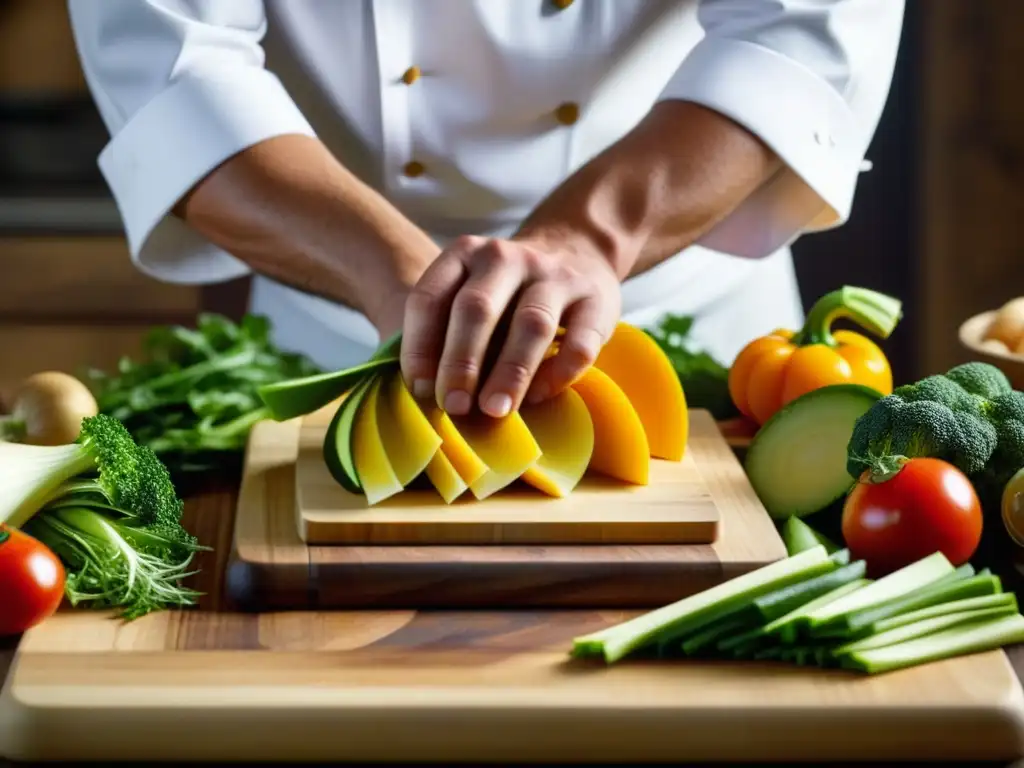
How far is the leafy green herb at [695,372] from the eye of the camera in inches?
65.4

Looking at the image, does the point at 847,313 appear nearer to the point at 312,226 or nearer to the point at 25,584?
the point at 312,226

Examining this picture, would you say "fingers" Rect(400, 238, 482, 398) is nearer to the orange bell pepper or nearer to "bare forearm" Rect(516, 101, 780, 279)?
"bare forearm" Rect(516, 101, 780, 279)

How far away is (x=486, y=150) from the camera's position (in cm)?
188

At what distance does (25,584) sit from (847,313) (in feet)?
3.09

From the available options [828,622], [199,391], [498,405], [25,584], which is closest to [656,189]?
[498,405]

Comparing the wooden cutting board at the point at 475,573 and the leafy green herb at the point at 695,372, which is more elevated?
the wooden cutting board at the point at 475,573

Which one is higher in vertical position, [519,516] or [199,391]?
[519,516]

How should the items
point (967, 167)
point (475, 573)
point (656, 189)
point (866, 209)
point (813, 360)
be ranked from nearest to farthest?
point (475, 573), point (813, 360), point (656, 189), point (967, 167), point (866, 209)

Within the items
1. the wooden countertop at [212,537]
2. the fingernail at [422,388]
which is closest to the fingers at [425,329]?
the fingernail at [422,388]

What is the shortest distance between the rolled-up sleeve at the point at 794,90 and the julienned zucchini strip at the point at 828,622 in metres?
0.74

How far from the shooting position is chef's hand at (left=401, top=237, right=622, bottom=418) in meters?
1.28

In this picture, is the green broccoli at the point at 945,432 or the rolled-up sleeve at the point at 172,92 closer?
the green broccoli at the point at 945,432

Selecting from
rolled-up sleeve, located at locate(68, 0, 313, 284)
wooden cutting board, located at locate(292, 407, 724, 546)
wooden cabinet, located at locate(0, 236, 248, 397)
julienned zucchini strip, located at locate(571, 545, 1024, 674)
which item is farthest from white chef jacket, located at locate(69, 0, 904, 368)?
wooden cabinet, located at locate(0, 236, 248, 397)

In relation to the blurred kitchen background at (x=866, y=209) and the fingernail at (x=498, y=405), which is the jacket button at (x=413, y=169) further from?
the blurred kitchen background at (x=866, y=209)
